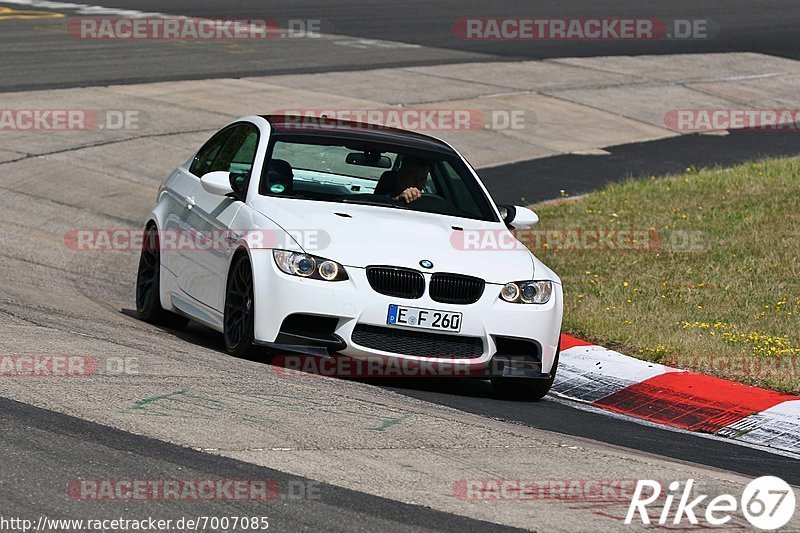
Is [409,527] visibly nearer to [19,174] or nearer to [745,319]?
[745,319]

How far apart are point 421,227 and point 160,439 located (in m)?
3.16

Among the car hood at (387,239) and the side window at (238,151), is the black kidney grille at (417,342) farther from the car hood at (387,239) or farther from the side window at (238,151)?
the side window at (238,151)

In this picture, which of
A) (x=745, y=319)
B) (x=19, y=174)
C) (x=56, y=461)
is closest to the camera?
(x=56, y=461)

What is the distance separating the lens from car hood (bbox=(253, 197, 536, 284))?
8.37m

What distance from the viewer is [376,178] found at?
10180 mm

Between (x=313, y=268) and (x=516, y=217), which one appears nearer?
(x=313, y=268)

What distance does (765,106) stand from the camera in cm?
2452

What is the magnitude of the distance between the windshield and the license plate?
4.02 ft

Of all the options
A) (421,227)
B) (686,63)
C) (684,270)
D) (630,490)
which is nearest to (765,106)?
(686,63)

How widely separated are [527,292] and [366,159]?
5.46ft

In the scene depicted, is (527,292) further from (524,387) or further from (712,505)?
(712,505)

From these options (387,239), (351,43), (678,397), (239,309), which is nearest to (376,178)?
(387,239)

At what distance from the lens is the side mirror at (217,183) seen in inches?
361

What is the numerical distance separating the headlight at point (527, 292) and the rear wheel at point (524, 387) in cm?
35
